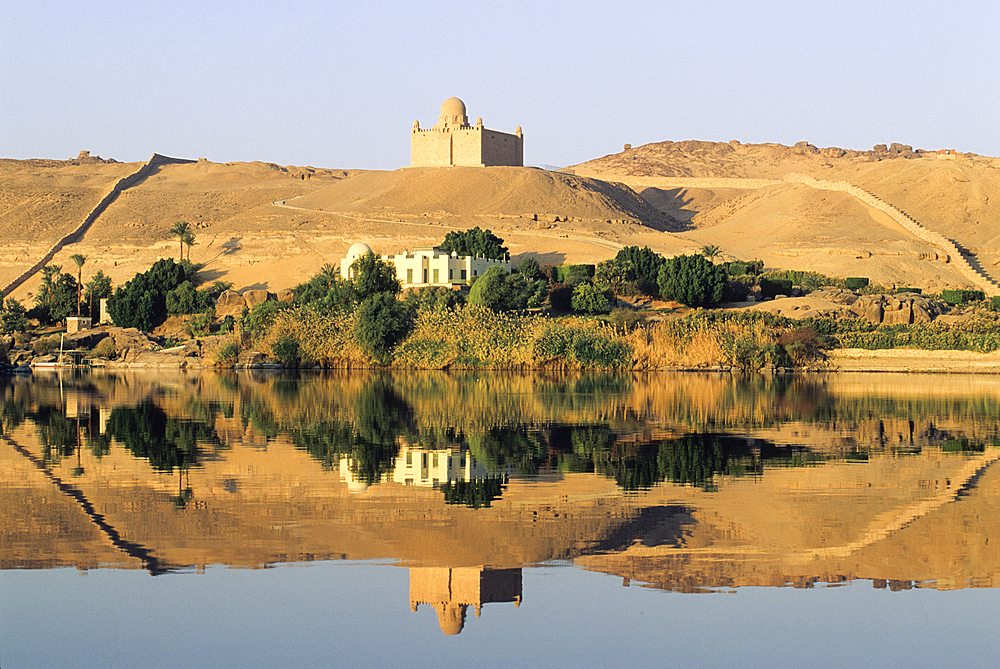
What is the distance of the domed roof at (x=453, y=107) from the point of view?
281ft

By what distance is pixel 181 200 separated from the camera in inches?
3543

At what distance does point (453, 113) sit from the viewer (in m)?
86.0

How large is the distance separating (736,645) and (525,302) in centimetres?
3688

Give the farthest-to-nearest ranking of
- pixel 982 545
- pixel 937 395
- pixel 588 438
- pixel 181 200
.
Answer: pixel 181 200 < pixel 937 395 < pixel 588 438 < pixel 982 545

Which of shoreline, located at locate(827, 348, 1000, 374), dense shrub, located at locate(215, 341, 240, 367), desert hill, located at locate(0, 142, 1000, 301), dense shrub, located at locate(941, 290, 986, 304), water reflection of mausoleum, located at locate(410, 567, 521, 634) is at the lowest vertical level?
shoreline, located at locate(827, 348, 1000, 374)

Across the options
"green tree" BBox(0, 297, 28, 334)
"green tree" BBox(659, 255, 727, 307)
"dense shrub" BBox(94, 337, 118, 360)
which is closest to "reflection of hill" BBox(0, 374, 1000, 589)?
"dense shrub" BBox(94, 337, 118, 360)

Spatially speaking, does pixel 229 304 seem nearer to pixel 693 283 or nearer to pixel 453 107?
pixel 693 283

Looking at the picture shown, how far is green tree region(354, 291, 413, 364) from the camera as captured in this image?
3766cm

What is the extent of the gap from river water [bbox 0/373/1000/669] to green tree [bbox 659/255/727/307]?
2744cm

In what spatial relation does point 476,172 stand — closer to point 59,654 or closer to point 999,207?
point 999,207

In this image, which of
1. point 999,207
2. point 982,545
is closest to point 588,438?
point 982,545

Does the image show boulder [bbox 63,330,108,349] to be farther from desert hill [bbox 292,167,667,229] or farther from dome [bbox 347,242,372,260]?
desert hill [bbox 292,167,667,229]

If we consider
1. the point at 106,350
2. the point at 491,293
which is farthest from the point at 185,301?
the point at 491,293

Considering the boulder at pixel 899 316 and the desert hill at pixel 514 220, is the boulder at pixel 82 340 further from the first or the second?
the boulder at pixel 899 316
